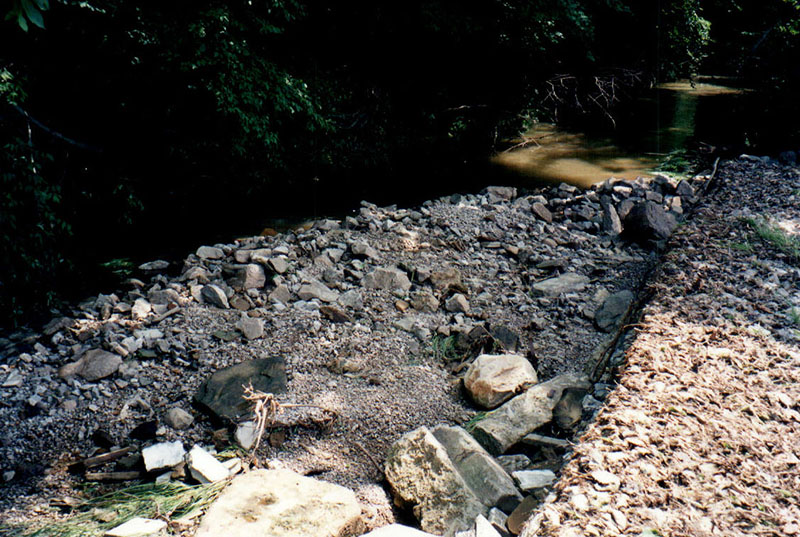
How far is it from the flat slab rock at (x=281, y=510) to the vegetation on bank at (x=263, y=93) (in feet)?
6.07

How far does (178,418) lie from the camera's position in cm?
327

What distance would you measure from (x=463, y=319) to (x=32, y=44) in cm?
471

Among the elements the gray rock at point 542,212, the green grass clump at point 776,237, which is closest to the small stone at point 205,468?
the green grass clump at point 776,237

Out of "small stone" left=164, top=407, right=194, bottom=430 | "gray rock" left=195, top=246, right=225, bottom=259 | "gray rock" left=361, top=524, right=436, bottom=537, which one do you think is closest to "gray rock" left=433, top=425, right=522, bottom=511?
"gray rock" left=361, top=524, right=436, bottom=537

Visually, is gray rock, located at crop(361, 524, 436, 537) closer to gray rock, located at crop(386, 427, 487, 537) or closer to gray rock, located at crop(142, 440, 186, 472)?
gray rock, located at crop(386, 427, 487, 537)

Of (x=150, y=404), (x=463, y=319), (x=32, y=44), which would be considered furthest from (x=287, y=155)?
(x=150, y=404)

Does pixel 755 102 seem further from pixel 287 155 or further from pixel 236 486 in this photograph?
pixel 236 486

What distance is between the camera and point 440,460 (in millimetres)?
2590

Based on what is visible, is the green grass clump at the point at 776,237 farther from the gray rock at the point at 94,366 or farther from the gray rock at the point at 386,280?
the gray rock at the point at 94,366

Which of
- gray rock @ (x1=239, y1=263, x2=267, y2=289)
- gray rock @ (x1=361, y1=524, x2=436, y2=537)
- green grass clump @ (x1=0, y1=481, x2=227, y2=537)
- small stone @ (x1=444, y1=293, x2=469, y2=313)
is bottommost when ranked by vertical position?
green grass clump @ (x1=0, y1=481, x2=227, y2=537)

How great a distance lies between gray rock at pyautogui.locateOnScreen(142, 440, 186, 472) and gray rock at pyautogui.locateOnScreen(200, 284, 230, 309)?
147 cm

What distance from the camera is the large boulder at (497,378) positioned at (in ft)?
11.1

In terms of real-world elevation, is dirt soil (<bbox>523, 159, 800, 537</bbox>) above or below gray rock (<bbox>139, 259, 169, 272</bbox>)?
above

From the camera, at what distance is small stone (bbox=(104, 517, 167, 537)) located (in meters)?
2.35
